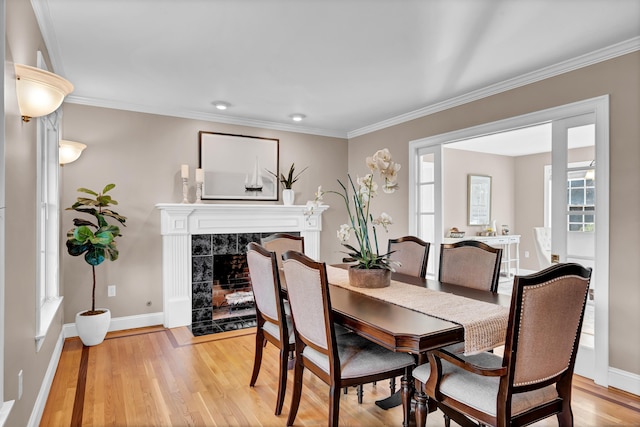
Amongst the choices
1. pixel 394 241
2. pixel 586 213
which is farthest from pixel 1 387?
pixel 586 213

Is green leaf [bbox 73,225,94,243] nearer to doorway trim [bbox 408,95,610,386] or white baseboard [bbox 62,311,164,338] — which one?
white baseboard [bbox 62,311,164,338]

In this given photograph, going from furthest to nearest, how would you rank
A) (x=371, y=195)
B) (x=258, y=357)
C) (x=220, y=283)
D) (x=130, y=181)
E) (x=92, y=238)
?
(x=220, y=283), (x=130, y=181), (x=92, y=238), (x=258, y=357), (x=371, y=195)

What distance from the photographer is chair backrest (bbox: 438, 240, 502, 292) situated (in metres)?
2.62

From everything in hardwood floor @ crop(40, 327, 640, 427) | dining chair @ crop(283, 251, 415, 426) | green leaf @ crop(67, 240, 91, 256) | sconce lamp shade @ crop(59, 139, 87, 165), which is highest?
sconce lamp shade @ crop(59, 139, 87, 165)

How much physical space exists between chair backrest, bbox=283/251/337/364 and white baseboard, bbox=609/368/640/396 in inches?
88.8

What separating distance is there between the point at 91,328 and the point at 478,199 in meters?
6.44

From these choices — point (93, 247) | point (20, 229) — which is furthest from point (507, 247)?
point (20, 229)

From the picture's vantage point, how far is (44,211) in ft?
9.92

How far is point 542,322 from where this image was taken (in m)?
1.57

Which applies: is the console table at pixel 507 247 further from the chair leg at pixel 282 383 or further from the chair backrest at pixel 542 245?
the chair leg at pixel 282 383

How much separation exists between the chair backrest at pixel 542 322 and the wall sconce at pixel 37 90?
227cm

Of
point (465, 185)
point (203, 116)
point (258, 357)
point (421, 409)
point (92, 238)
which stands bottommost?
point (258, 357)

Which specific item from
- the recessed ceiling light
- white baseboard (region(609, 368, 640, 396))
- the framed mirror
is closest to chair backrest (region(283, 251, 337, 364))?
white baseboard (region(609, 368, 640, 396))

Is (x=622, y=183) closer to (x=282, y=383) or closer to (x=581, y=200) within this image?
(x=581, y=200)
